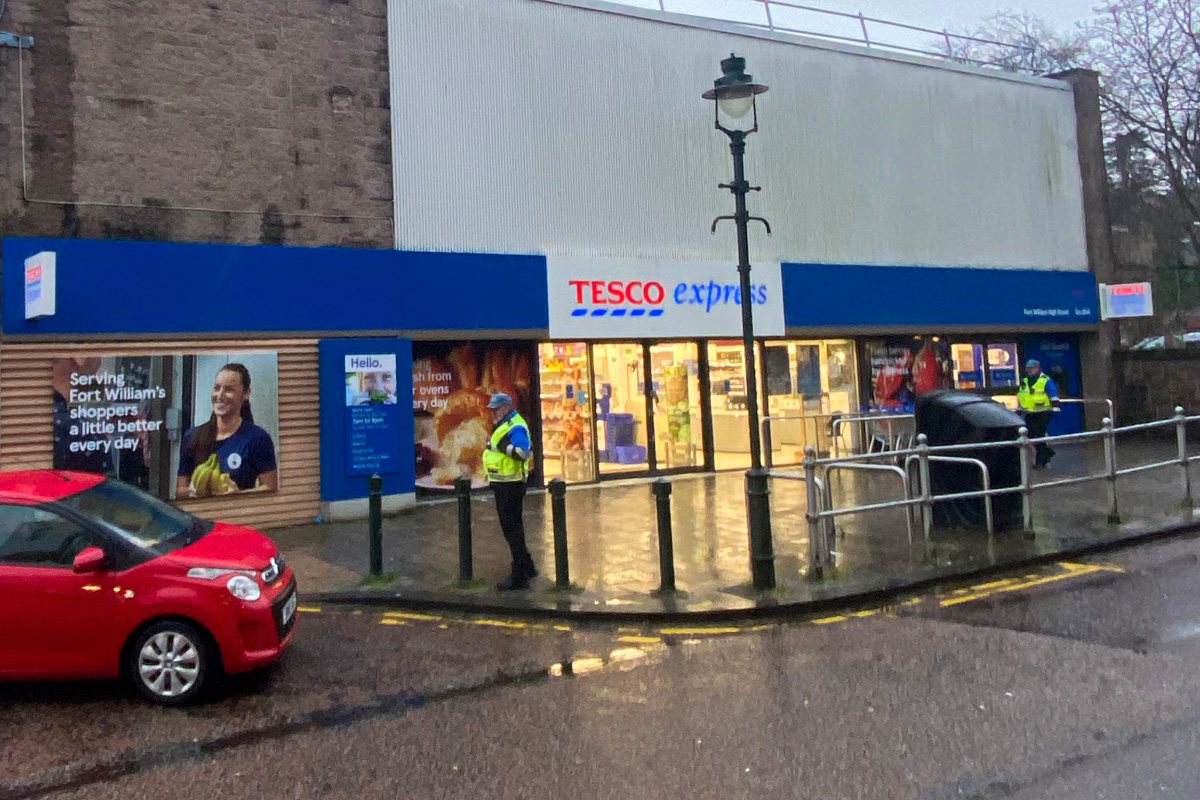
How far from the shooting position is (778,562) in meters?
9.16

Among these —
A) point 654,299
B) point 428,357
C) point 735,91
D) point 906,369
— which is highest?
point 735,91

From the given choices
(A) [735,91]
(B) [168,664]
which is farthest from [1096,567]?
(B) [168,664]

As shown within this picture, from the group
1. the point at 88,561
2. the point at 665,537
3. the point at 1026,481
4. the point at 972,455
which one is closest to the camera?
the point at 88,561

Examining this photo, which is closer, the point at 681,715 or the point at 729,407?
the point at 681,715

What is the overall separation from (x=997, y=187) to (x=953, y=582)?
46.2 feet

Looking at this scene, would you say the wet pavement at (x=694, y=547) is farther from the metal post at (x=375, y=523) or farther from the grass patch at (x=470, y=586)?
the metal post at (x=375, y=523)

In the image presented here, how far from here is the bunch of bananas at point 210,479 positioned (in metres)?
11.8

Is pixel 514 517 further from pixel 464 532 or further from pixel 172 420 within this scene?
pixel 172 420

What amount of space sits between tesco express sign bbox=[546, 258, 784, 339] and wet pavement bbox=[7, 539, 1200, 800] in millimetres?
7891

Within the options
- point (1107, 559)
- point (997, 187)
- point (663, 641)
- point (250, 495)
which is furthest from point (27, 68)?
point (997, 187)

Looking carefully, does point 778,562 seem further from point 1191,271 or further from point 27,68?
point 1191,271

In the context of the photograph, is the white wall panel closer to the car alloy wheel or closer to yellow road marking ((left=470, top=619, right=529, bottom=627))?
yellow road marking ((left=470, top=619, right=529, bottom=627))

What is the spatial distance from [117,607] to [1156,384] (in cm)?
2117

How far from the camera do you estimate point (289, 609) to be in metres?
6.39
